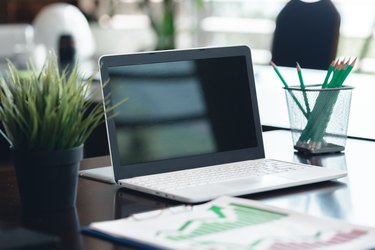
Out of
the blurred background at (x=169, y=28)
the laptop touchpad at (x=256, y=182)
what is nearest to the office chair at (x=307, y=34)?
the blurred background at (x=169, y=28)

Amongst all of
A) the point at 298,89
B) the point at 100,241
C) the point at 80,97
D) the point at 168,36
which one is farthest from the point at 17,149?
the point at 168,36

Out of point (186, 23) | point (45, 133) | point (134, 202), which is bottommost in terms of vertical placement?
point (186, 23)

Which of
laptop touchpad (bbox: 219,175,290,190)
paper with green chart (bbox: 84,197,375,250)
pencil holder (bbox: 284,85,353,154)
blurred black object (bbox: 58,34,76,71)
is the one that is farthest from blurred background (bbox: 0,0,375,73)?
paper with green chart (bbox: 84,197,375,250)

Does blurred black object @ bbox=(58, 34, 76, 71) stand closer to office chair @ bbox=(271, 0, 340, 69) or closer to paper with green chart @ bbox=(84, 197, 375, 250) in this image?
office chair @ bbox=(271, 0, 340, 69)

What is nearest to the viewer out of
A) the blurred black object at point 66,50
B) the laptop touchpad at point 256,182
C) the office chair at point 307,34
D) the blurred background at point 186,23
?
the laptop touchpad at point 256,182

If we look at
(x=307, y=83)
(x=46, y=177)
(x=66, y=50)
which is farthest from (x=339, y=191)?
(x=66, y=50)

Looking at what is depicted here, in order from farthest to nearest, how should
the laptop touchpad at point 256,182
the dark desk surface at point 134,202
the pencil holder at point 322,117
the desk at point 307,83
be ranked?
1. the desk at point 307,83
2. the pencil holder at point 322,117
3. the laptop touchpad at point 256,182
4. the dark desk surface at point 134,202

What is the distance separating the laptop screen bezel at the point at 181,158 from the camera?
4.02ft

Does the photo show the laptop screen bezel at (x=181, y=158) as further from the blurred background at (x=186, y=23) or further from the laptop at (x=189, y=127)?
the blurred background at (x=186, y=23)

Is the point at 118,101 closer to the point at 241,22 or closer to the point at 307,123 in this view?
the point at 307,123

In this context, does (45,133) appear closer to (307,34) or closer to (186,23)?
(307,34)

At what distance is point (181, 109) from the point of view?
1328mm

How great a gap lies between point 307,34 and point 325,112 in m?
1.41

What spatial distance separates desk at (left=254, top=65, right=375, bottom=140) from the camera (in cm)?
170
